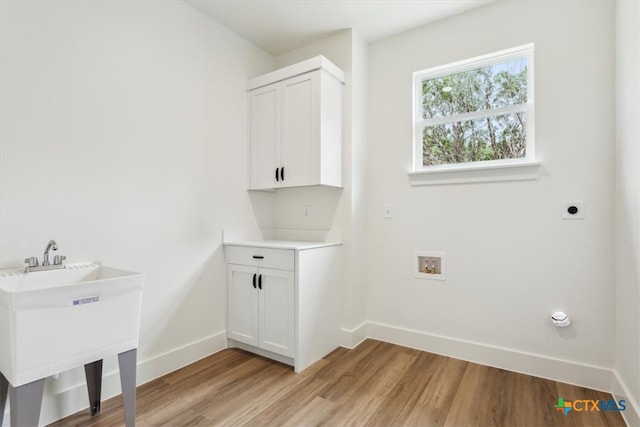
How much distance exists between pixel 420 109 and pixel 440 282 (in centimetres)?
147

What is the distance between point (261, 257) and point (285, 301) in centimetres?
38

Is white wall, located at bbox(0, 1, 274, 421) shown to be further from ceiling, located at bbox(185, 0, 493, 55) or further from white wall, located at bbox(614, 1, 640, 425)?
white wall, located at bbox(614, 1, 640, 425)

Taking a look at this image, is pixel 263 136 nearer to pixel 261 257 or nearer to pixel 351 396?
pixel 261 257

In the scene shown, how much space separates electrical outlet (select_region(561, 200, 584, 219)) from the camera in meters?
2.10

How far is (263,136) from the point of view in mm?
2859

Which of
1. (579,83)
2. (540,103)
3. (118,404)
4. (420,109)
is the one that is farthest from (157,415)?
(579,83)

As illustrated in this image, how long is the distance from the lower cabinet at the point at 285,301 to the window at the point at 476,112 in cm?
123

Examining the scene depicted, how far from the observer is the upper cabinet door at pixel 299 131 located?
258 centimetres

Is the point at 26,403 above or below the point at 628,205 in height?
below

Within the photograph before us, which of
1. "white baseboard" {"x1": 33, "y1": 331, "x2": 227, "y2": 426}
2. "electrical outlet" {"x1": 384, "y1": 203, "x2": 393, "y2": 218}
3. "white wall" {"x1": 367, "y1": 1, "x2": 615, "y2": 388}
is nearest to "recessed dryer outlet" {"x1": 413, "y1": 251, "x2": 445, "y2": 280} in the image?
"white wall" {"x1": 367, "y1": 1, "x2": 615, "y2": 388}

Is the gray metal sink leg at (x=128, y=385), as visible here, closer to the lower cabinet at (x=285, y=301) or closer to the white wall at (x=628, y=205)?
the lower cabinet at (x=285, y=301)

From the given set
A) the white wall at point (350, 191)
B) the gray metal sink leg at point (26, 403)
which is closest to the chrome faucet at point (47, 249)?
the gray metal sink leg at point (26, 403)

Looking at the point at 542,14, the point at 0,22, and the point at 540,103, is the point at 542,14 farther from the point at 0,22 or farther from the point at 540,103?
the point at 0,22

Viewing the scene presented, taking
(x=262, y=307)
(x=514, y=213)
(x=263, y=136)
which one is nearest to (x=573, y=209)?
(x=514, y=213)
